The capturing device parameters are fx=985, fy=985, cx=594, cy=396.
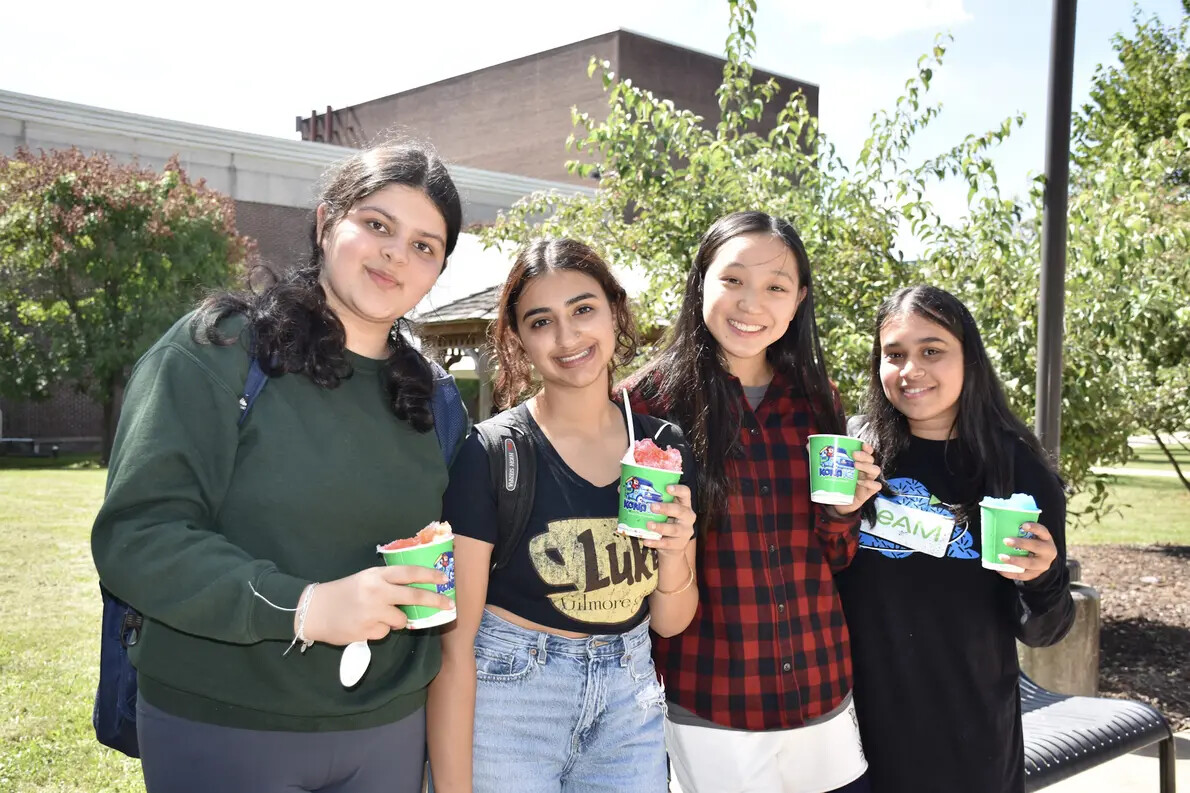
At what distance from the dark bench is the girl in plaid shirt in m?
1.38

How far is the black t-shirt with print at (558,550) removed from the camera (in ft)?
7.65

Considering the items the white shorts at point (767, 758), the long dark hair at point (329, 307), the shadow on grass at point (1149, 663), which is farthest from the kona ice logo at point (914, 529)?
the shadow on grass at point (1149, 663)

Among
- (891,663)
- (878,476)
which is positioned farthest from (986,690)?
(878,476)

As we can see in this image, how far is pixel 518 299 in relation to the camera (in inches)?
105

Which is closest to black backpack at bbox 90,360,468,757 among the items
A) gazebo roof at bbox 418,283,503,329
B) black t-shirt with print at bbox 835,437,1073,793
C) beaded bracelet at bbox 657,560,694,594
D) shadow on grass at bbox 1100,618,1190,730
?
beaded bracelet at bbox 657,560,694,594

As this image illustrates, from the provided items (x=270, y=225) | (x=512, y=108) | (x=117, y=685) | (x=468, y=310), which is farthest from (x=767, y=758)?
(x=512, y=108)

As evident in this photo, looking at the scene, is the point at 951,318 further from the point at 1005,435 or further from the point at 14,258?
the point at 14,258

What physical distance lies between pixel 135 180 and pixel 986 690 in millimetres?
24084

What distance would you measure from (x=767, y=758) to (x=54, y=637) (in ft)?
19.9

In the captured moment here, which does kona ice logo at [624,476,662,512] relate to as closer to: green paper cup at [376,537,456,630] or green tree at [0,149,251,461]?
green paper cup at [376,537,456,630]

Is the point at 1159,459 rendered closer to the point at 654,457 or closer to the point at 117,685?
the point at 654,457

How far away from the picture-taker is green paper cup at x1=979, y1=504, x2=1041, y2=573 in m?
2.61

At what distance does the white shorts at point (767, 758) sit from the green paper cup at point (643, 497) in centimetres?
66

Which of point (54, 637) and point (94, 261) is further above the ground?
point (94, 261)
